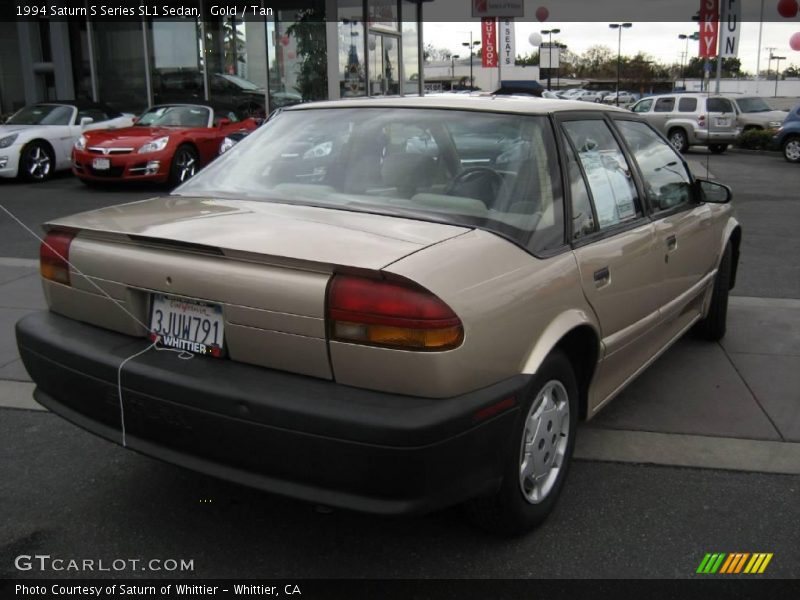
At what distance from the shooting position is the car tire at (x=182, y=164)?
12.6m

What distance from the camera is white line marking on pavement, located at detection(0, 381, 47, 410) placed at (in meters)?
4.25

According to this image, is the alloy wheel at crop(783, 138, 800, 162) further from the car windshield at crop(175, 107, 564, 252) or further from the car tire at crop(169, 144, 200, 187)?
the car windshield at crop(175, 107, 564, 252)

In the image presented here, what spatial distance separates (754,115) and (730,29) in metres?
4.35

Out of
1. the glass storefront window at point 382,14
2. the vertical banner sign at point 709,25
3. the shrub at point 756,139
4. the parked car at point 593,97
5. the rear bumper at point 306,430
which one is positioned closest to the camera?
the rear bumper at point 306,430

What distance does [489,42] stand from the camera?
28625 mm

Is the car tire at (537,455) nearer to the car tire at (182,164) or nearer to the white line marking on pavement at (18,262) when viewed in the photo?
the white line marking on pavement at (18,262)

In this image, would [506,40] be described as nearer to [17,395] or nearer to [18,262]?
[18,262]

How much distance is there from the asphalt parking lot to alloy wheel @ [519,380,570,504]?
0.18m

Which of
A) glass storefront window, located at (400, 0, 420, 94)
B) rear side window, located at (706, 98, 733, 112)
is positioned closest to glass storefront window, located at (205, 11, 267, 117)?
glass storefront window, located at (400, 0, 420, 94)

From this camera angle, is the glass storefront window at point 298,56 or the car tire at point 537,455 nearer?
the car tire at point 537,455

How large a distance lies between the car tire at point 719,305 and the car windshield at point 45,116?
12.4m

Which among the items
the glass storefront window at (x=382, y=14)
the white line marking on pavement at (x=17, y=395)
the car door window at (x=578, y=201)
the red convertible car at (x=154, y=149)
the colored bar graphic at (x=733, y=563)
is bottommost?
the colored bar graphic at (x=733, y=563)

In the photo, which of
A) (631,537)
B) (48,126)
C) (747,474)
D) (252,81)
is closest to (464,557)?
(631,537)

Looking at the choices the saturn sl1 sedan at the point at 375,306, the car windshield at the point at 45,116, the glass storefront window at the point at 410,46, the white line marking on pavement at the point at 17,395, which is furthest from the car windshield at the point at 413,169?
the glass storefront window at the point at 410,46
